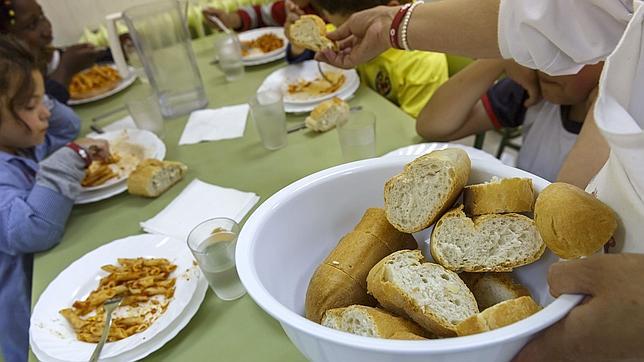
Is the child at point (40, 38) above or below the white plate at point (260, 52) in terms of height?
above

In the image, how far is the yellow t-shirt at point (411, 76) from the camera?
145cm

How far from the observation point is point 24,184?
1.16 m

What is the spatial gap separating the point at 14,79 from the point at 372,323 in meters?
1.19

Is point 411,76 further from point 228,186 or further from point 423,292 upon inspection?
point 423,292

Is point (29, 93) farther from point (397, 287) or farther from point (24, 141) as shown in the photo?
point (397, 287)

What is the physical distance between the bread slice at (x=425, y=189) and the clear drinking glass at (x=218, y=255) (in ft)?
0.97

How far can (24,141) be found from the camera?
1.25m

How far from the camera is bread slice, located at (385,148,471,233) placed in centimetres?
52

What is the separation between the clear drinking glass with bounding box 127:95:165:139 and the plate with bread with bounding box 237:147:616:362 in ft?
2.91

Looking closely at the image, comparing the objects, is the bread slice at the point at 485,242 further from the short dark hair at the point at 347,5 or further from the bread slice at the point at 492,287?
the short dark hair at the point at 347,5

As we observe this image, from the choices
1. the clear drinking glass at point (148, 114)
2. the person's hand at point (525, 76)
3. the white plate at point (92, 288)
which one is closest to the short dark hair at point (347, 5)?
the person's hand at point (525, 76)

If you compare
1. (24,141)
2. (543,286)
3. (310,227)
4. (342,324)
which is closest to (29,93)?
(24,141)

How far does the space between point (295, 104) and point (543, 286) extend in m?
Answer: 0.95

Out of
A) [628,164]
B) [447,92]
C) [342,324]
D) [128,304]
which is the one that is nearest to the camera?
[628,164]
